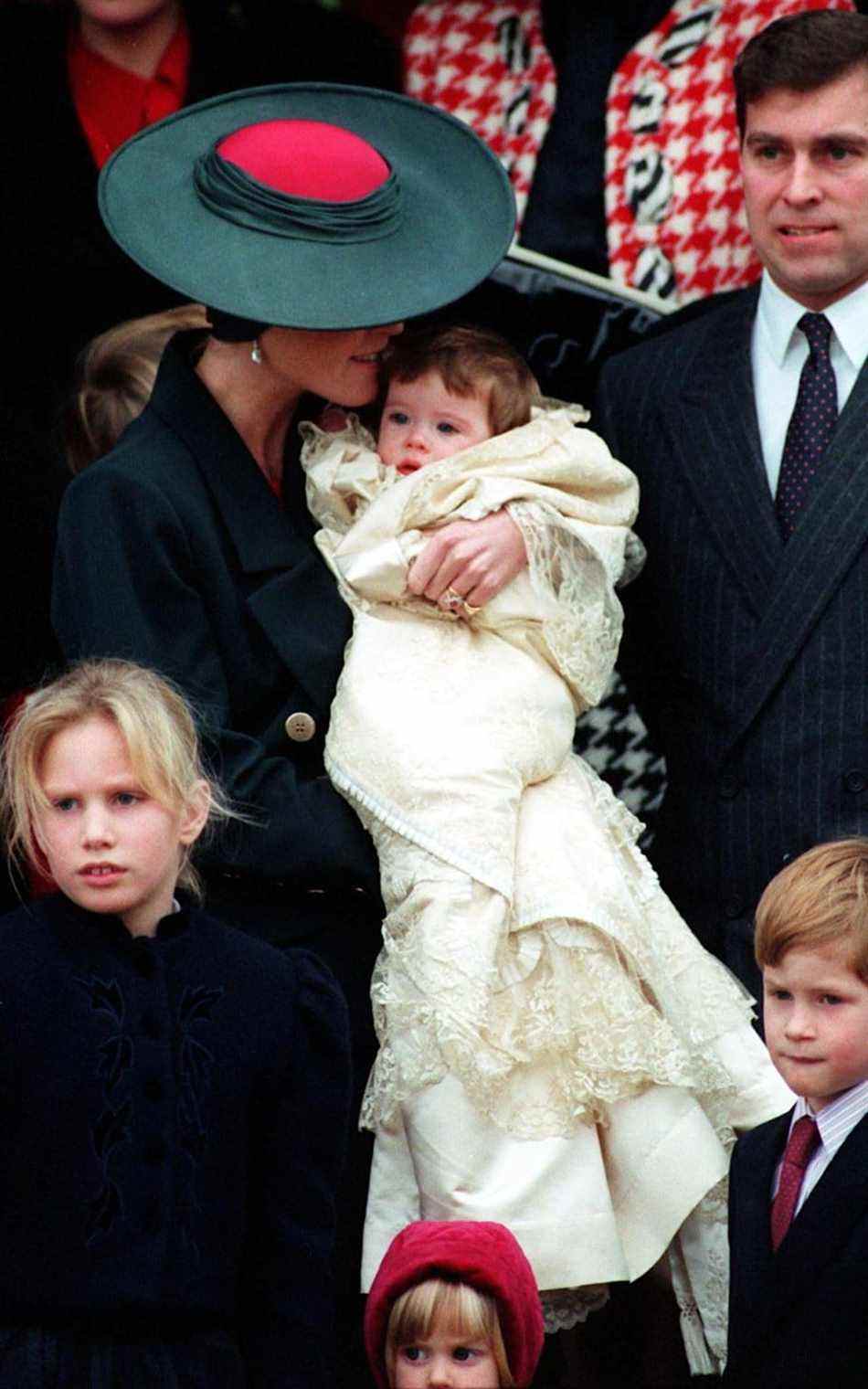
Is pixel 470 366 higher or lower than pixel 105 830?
higher

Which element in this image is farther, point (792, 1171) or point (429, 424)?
point (429, 424)

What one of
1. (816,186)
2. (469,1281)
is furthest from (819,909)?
(816,186)

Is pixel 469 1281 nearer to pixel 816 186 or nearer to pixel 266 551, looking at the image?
pixel 266 551

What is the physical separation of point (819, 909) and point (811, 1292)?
50 cm

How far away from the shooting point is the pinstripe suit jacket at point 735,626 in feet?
14.3

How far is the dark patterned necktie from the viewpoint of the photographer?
4.50 metres

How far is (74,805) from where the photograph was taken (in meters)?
3.53

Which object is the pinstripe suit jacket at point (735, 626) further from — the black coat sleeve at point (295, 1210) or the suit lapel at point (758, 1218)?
the black coat sleeve at point (295, 1210)

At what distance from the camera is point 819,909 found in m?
3.62

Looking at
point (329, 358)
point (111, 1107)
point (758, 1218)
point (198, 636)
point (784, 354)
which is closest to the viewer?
point (111, 1107)

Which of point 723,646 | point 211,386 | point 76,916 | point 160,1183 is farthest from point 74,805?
point 723,646

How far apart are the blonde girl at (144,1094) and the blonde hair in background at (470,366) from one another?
914 mm

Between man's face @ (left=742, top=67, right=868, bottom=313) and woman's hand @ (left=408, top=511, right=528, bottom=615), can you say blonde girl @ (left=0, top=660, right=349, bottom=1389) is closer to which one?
woman's hand @ (left=408, top=511, right=528, bottom=615)

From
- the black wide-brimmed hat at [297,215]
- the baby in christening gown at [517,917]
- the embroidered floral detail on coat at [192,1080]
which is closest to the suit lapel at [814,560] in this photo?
the baby in christening gown at [517,917]
